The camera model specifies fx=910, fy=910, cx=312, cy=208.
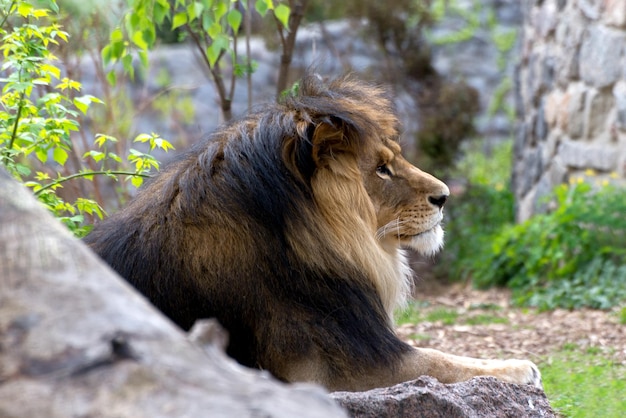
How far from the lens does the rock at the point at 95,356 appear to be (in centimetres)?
157

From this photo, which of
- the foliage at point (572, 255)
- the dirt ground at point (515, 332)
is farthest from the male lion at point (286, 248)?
the foliage at point (572, 255)

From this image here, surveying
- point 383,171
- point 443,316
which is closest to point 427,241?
point 383,171

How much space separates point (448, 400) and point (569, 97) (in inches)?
221

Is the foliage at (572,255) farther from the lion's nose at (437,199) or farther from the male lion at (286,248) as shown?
the male lion at (286,248)

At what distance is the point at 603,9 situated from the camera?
7305mm

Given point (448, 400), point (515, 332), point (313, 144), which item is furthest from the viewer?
point (515, 332)

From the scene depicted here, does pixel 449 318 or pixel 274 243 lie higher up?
pixel 274 243

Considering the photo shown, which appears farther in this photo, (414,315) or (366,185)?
(414,315)

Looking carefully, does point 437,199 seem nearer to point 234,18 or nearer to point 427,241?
point 427,241

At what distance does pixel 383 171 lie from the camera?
376 centimetres

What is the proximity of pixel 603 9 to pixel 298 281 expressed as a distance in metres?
4.98

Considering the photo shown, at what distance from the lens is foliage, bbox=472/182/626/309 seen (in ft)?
21.9

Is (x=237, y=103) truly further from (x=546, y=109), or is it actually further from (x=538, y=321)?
(x=538, y=321)

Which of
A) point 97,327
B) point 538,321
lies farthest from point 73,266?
point 538,321
